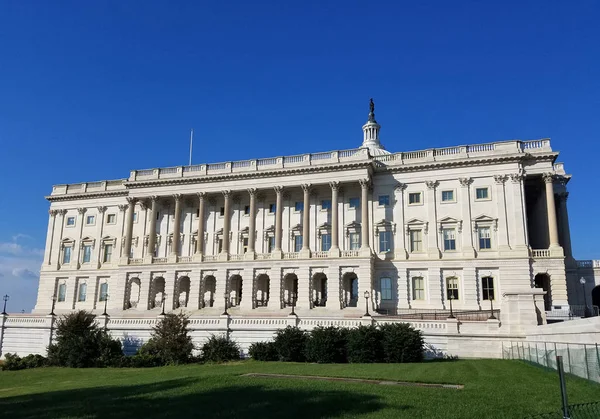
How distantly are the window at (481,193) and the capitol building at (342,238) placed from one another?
11 centimetres

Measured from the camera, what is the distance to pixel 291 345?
33.8 m

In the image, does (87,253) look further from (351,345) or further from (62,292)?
(351,345)

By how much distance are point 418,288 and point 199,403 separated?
41.4 m

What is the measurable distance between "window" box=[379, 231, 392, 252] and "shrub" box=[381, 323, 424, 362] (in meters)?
25.6

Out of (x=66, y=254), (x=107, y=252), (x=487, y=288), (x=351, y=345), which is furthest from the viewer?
(x=66, y=254)

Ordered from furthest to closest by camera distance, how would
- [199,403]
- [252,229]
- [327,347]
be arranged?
[252,229] < [327,347] < [199,403]

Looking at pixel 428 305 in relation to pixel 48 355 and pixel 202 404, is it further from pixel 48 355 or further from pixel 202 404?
pixel 202 404

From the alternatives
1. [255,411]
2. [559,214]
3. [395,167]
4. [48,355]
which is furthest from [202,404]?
[559,214]

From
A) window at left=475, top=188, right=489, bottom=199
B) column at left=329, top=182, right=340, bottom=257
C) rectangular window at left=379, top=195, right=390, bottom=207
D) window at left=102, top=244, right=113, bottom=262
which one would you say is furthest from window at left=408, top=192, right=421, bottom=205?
window at left=102, top=244, right=113, bottom=262

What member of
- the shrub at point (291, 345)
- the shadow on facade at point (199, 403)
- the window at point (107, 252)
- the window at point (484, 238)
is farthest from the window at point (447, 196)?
the window at point (107, 252)

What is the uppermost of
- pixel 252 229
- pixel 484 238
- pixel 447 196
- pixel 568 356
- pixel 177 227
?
pixel 447 196

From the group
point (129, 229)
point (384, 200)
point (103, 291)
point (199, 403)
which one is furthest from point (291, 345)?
point (103, 291)

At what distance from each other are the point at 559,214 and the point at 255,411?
53.0 metres

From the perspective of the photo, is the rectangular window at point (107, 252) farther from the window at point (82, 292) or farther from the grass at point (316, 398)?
the grass at point (316, 398)
